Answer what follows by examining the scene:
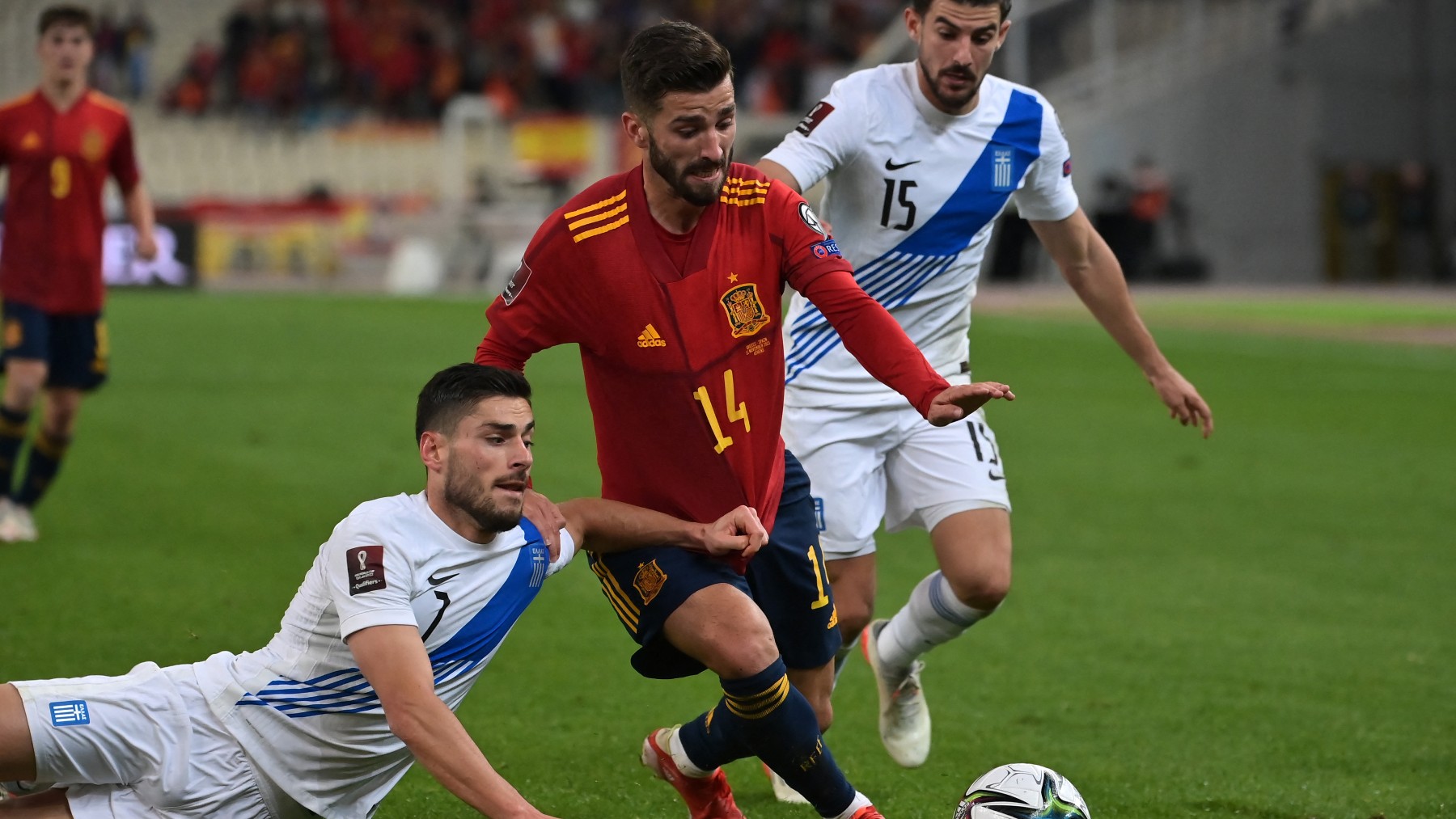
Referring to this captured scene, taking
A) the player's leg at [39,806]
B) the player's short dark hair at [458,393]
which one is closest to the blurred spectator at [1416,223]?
the player's short dark hair at [458,393]

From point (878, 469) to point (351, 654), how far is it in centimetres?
221

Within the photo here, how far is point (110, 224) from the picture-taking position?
2478cm

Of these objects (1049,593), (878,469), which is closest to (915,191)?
(878,469)

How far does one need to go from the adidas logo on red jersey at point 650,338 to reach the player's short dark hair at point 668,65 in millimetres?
526

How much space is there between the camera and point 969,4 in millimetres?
5426

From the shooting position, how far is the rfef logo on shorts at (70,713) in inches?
162

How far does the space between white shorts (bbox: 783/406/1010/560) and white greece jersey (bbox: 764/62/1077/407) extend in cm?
7

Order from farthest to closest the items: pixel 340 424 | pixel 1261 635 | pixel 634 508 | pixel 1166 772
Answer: pixel 340 424 → pixel 1261 635 → pixel 1166 772 → pixel 634 508

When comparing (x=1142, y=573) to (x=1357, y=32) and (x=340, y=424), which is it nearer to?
(x=340, y=424)

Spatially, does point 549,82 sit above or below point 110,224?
above

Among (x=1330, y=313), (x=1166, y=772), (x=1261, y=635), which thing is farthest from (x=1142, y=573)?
(x=1330, y=313)

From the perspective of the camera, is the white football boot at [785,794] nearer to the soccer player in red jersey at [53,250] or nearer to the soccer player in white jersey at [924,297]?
the soccer player in white jersey at [924,297]

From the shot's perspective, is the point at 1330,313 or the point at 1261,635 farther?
the point at 1330,313

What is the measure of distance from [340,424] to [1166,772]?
29.7ft
